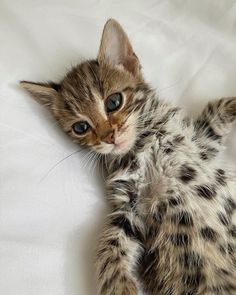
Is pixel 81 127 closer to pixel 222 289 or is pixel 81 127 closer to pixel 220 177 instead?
pixel 220 177

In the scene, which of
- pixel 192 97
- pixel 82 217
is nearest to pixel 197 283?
pixel 82 217

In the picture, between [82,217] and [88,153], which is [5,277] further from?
[88,153]

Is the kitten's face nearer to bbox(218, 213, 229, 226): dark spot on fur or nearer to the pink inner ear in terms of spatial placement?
the pink inner ear

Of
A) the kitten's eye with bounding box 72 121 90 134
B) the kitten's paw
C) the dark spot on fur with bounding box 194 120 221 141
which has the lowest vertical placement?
the kitten's paw

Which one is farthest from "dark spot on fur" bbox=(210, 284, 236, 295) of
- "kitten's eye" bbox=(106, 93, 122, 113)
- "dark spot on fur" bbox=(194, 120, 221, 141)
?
"kitten's eye" bbox=(106, 93, 122, 113)

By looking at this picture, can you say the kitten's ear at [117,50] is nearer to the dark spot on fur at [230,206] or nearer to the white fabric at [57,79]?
the white fabric at [57,79]

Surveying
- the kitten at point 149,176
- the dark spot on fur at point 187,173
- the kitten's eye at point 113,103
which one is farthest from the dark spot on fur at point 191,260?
the kitten's eye at point 113,103

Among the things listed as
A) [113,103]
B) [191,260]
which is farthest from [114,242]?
[113,103]
